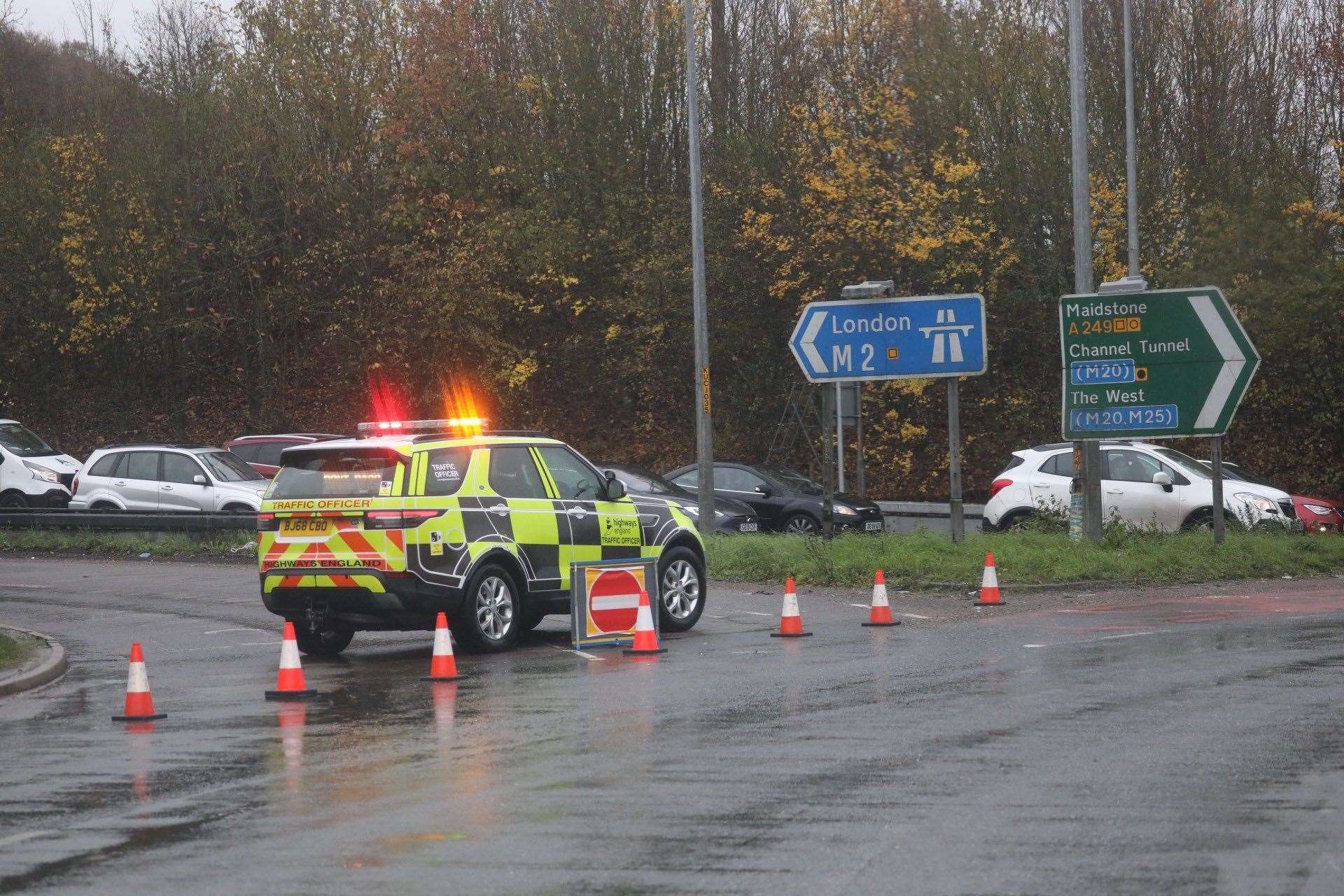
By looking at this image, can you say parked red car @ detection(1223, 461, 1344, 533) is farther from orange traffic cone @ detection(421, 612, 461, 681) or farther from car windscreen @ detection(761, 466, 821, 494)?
orange traffic cone @ detection(421, 612, 461, 681)

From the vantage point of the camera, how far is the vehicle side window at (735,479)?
101 feet

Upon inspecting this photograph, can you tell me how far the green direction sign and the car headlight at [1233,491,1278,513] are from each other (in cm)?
325

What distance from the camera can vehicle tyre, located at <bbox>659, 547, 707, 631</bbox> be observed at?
17.2 m

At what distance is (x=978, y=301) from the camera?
23703mm

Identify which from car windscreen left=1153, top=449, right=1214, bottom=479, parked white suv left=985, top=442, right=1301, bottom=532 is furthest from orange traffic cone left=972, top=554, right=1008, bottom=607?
car windscreen left=1153, top=449, right=1214, bottom=479

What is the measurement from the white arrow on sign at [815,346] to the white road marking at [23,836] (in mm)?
17623

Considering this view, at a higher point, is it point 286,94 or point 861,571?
point 286,94

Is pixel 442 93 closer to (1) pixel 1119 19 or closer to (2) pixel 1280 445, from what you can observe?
(1) pixel 1119 19

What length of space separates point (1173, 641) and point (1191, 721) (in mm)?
4956

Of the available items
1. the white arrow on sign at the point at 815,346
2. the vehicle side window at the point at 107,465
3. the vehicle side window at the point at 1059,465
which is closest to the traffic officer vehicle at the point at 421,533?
the white arrow on sign at the point at 815,346

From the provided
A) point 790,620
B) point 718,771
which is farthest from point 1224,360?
point 718,771

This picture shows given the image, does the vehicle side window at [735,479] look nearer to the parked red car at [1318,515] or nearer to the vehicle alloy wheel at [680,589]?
the parked red car at [1318,515]

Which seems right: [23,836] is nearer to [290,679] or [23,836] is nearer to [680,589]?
[290,679]

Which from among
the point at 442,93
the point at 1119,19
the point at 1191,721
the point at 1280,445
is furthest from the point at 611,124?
the point at 1191,721
